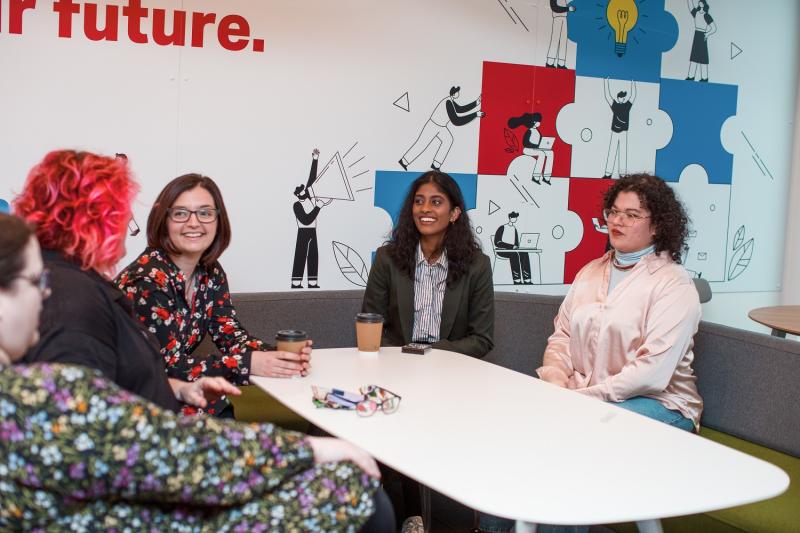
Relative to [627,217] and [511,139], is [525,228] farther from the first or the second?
[627,217]

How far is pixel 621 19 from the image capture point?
514cm

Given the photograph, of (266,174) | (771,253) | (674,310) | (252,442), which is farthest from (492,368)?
(771,253)

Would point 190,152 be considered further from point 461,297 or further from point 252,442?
point 252,442

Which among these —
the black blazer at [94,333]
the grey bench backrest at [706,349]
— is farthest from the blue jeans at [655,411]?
the black blazer at [94,333]

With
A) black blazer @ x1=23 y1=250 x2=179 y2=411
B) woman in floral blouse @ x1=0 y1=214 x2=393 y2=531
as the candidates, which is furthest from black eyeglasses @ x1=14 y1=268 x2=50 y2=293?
black blazer @ x1=23 y1=250 x2=179 y2=411

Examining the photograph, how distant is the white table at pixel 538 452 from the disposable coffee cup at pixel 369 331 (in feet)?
1.05

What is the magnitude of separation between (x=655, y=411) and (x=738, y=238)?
2919 millimetres

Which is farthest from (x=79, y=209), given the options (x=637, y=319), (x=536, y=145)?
(x=536, y=145)

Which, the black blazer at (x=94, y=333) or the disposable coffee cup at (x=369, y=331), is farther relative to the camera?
the disposable coffee cup at (x=369, y=331)

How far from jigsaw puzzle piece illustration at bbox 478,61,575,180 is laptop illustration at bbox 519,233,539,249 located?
298 millimetres

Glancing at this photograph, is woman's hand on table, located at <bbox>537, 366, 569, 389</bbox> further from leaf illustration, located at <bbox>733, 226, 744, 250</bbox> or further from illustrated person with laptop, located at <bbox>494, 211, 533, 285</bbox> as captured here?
leaf illustration, located at <bbox>733, 226, 744, 250</bbox>

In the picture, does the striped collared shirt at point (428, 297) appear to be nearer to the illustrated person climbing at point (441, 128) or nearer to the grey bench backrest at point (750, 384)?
the illustrated person climbing at point (441, 128)

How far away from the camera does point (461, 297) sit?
3.77 meters

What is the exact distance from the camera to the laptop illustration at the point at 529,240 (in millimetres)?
4950
